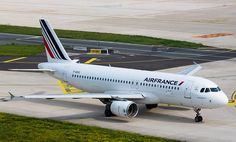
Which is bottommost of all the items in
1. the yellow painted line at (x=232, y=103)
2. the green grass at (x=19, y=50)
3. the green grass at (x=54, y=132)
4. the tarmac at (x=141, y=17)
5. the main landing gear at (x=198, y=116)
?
the green grass at (x=54, y=132)

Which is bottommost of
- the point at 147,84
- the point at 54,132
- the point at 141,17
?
the point at 54,132

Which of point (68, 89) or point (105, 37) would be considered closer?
point (68, 89)

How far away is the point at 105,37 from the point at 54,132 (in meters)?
64.6

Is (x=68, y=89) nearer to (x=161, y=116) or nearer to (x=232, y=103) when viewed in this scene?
(x=161, y=116)

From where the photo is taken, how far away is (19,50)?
107 m

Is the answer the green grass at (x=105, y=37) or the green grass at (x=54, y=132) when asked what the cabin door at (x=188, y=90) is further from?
the green grass at (x=105, y=37)

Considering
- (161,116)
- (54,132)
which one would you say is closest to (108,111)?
(161,116)

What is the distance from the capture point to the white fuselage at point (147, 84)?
203 feet

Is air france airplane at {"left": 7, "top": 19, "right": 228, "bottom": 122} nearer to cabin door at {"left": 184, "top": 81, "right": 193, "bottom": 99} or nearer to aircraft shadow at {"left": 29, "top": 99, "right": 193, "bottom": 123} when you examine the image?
cabin door at {"left": 184, "top": 81, "right": 193, "bottom": 99}

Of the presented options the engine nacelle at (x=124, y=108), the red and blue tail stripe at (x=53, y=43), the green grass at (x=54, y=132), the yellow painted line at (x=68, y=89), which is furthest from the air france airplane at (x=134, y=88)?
the yellow painted line at (x=68, y=89)

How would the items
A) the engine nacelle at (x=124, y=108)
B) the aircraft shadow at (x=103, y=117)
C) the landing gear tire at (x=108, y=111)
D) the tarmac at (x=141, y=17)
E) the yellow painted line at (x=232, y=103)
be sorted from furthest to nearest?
the tarmac at (x=141, y=17)
the yellow painted line at (x=232, y=103)
the landing gear tire at (x=108, y=111)
the aircraft shadow at (x=103, y=117)
the engine nacelle at (x=124, y=108)

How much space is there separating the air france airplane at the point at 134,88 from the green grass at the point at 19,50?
32.8 metres

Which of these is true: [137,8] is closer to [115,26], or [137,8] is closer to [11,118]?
[115,26]

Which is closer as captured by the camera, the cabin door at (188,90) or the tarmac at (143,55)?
the cabin door at (188,90)
